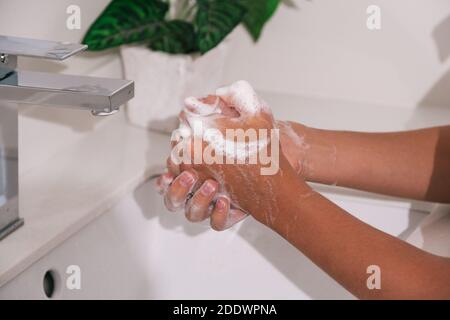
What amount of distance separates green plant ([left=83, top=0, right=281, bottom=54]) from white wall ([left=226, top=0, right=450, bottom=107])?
0.14 m

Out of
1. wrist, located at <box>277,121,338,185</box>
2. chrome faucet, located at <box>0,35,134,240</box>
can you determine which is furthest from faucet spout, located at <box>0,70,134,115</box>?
wrist, located at <box>277,121,338,185</box>

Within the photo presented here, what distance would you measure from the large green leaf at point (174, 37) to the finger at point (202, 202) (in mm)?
314

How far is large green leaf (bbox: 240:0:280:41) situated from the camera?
1.19 metres

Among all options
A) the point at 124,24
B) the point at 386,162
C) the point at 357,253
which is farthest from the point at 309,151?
the point at 124,24

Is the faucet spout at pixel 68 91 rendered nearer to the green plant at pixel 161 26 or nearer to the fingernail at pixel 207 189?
the fingernail at pixel 207 189

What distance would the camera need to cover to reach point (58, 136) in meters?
1.07

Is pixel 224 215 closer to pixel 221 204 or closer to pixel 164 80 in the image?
pixel 221 204

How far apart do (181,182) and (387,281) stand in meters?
0.24

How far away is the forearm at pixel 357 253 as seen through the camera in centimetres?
73

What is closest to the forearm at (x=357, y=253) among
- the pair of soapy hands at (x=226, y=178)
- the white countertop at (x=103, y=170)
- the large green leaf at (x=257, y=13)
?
the pair of soapy hands at (x=226, y=178)

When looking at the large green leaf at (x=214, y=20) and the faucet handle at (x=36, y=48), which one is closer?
the faucet handle at (x=36, y=48)

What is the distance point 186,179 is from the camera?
85 centimetres
